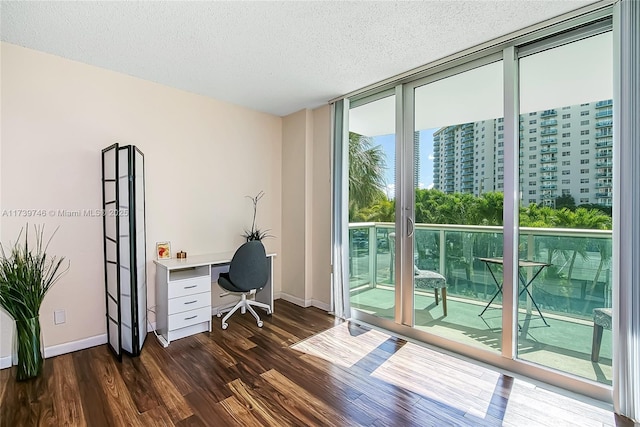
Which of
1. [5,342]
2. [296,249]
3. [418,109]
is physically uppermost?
[418,109]

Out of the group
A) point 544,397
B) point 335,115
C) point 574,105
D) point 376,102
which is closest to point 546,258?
point 544,397

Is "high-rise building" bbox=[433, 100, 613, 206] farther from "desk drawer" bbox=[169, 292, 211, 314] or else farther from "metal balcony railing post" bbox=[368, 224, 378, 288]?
"desk drawer" bbox=[169, 292, 211, 314]

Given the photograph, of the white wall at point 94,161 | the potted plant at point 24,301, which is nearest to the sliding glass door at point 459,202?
the white wall at point 94,161

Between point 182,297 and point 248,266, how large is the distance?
70cm

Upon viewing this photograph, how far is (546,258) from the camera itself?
7.77 ft

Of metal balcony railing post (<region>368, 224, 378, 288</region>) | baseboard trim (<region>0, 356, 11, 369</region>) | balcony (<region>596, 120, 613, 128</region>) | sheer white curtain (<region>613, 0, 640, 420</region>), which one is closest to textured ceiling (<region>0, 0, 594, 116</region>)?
sheer white curtain (<region>613, 0, 640, 420</region>)

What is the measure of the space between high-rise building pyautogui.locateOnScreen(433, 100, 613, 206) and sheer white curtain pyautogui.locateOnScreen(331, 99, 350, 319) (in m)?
1.18

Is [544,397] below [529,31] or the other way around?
below

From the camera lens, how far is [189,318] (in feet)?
10.1

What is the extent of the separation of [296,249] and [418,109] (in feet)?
7.57

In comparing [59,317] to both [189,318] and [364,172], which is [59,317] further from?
[364,172]

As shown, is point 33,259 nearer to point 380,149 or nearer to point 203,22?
point 203,22

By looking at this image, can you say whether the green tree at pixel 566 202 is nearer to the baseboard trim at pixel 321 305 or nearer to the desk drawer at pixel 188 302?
the baseboard trim at pixel 321 305

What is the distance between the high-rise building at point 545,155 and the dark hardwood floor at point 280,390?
148 cm
